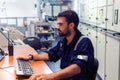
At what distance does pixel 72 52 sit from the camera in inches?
77.3

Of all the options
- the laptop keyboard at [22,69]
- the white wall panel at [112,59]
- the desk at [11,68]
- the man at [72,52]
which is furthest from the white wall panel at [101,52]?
the laptop keyboard at [22,69]

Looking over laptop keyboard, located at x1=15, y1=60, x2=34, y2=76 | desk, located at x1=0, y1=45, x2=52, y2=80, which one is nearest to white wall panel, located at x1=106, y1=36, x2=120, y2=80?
desk, located at x1=0, y1=45, x2=52, y2=80

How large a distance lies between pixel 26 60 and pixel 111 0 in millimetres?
1797

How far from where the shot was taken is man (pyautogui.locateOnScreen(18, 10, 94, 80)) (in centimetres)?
173

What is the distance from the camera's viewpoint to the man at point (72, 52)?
173cm

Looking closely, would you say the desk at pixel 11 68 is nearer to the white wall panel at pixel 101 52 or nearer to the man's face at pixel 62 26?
the man's face at pixel 62 26

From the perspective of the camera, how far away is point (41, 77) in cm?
158

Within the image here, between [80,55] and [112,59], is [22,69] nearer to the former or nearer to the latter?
[80,55]

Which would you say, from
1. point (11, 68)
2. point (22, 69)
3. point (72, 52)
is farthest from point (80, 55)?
point (11, 68)

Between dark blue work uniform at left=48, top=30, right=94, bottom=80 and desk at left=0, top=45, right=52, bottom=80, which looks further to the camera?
desk at left=0, top=45, right=52, bottom=80

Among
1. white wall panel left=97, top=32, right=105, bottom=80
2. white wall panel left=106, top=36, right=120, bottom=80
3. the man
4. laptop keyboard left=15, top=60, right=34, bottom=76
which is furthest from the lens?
white wall panel left=97, top=32, right=105, bottom=80

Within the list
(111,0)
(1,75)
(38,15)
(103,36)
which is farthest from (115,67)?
(38,15)

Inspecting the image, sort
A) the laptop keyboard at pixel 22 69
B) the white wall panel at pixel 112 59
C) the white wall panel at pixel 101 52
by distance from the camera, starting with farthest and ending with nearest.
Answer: the white wall panel at pixel 101 52 → the white wall panel at pixel 112 59 → the laptop keyboard at pixel 22 69

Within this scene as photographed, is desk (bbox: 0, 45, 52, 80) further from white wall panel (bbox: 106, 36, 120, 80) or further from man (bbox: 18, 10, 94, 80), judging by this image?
white wall panel (bbox: 106, 36, 120, 80)
